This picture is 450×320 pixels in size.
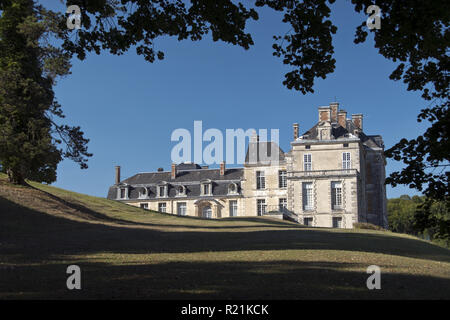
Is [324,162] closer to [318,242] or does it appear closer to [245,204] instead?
[245,204]

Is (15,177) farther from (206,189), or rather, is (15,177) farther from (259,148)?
(206,189)

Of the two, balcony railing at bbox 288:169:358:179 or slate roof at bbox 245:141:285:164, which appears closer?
balcony railing at bbox 288:169:358:179

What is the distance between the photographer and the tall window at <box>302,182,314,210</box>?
4681cm

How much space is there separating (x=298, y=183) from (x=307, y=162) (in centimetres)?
259

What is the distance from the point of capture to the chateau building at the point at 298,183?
46.4 meters

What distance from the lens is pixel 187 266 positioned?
1091cm

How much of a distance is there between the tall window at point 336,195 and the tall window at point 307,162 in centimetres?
313

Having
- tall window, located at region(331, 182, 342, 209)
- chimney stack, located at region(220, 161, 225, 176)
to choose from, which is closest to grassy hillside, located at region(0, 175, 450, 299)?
tall window, located at region(331, 182, 342, 209)

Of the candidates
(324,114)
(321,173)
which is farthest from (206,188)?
(324,114)

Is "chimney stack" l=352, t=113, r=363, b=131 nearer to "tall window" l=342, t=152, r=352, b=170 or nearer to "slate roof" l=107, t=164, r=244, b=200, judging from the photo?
"tall window" l=342, t=152, r=352, b=170

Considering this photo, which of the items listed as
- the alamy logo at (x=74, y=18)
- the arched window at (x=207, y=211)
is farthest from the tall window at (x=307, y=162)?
the alamy logo at (x=74, y=18)

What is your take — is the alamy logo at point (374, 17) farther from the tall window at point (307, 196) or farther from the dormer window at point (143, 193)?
the dormer window at point (143, 193)

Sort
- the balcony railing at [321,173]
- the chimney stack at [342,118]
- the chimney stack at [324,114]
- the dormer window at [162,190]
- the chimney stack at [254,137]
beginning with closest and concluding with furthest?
the balcony railing at [321,173] → the chimney stack at [324,114] → the chimney stack at [342,118] → the chimney stack at [254,137] → the dormer window at [162,190]
